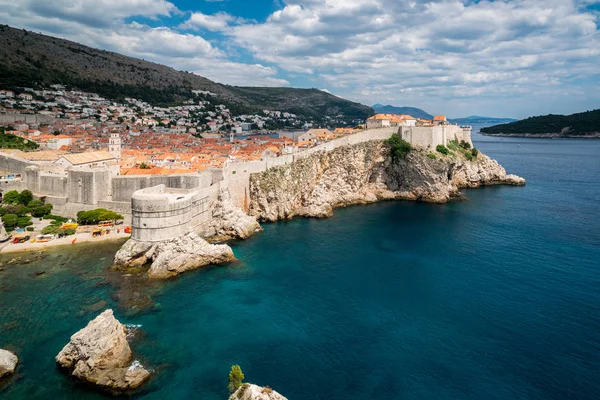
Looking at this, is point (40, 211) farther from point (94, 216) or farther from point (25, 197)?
point (94, 216)

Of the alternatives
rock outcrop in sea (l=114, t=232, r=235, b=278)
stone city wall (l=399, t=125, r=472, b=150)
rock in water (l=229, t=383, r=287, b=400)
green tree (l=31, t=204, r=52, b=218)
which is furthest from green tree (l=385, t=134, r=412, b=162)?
rock in water (l=229, t=383, r=287, b=400)

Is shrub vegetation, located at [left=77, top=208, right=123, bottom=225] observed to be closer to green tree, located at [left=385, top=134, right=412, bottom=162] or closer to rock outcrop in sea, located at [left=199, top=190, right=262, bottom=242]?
rock outcrop in sea, located at [left=199, top=190, right=262, bottom=242]

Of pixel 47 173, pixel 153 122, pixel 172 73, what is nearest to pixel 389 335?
pixel 47 173

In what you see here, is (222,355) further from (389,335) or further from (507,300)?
(507,300)

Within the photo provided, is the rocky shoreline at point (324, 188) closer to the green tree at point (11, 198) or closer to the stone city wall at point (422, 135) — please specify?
the stone city wall at point (422, 135)

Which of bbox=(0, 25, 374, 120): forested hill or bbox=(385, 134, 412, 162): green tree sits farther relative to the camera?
bbox=(0, 25, 374, 120): forested hill

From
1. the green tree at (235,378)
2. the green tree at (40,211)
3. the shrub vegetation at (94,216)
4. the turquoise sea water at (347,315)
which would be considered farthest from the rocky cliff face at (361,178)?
the green tree at (235,378)

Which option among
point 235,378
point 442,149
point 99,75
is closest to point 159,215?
point 235,378
